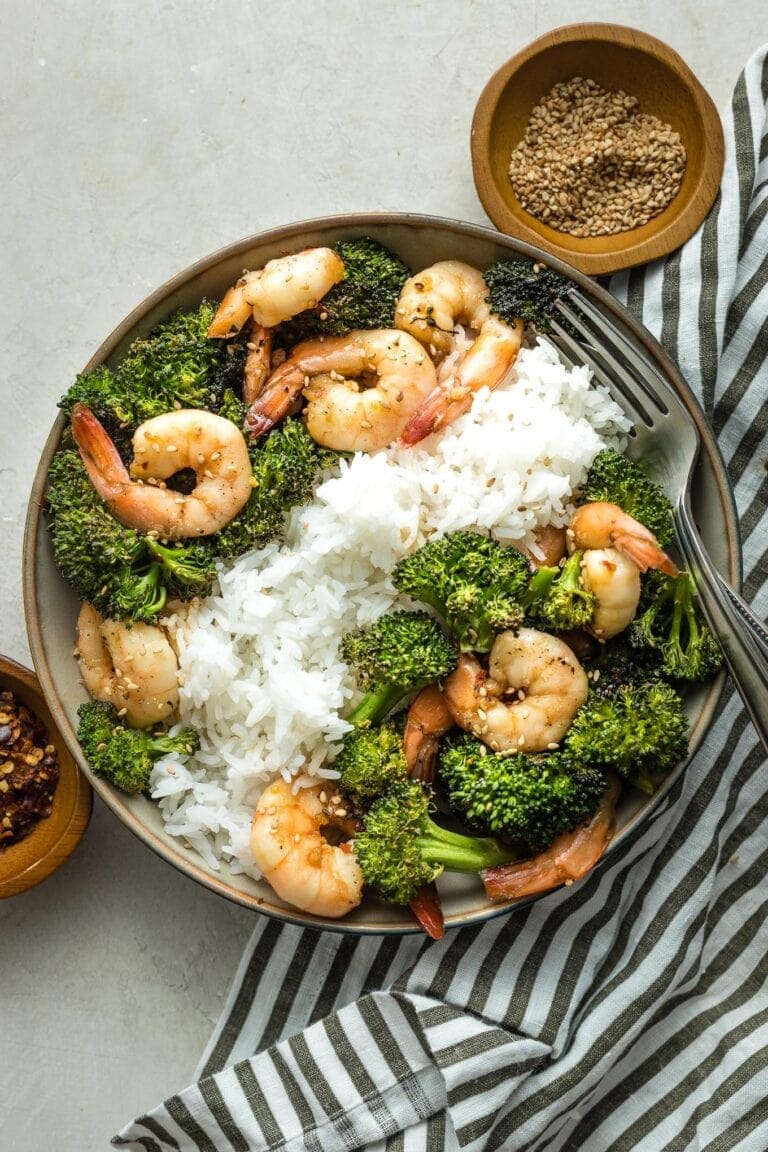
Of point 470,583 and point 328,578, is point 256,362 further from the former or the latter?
point 470,583

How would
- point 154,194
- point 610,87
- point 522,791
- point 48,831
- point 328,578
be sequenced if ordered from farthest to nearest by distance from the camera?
point 154,194 < point 610,87 < point 48,831 < point 328,578 < point 522,791

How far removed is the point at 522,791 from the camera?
3.00m

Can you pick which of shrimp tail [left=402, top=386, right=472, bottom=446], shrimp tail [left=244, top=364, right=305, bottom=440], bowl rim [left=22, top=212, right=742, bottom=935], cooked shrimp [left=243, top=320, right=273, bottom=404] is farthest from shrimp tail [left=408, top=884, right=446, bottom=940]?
cooked shrimp [left=243, top=320, right=273, bottom=404]

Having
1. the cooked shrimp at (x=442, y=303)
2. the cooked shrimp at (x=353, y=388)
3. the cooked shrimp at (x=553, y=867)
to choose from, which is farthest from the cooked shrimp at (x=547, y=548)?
the cooked shrimp at (x=553, y=867)

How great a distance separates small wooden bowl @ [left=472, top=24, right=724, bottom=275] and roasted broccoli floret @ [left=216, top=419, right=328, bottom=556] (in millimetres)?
1055

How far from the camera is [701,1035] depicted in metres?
3.55

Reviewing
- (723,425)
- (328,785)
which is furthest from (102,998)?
(723,425)

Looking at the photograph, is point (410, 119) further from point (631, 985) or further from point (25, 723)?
point (631, 985)

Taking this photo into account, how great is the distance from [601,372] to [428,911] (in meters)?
1.79

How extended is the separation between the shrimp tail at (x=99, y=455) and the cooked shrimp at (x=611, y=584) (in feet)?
4.69

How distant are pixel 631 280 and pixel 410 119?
A: 1.01 meters

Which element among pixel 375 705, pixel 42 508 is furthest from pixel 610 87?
pixel 42 508

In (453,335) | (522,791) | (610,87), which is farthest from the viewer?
(610,87)

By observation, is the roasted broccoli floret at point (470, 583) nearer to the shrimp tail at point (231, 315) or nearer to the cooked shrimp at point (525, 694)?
the cooked shrimp at point (525, 694)
